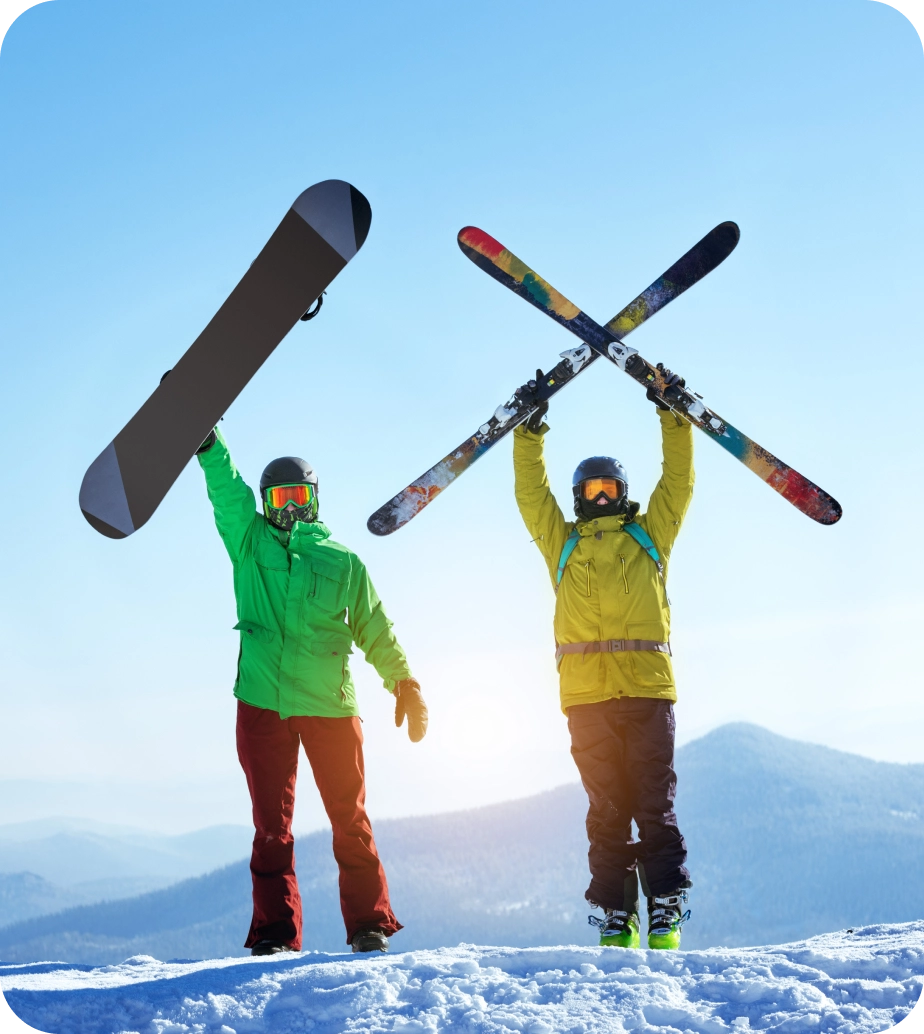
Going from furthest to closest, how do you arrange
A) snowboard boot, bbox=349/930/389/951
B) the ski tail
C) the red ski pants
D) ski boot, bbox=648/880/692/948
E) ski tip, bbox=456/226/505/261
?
ski tip, bbox=456/226/505/261 < the ski tail < the red ski pants < snowboard boot, bbox=349/930/389/951 < ski boot, bbox=648/880/692/948

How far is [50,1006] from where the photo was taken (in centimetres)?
371

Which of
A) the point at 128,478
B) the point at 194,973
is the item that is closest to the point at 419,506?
the point at 128,478

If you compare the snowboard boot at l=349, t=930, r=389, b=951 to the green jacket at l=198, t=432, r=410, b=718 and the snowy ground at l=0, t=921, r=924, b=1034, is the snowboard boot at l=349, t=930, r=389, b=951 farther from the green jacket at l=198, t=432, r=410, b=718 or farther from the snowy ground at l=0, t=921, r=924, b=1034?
the green jacket at l=198, t=432, r=410, b=718

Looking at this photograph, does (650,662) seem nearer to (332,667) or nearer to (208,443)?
(332,667)

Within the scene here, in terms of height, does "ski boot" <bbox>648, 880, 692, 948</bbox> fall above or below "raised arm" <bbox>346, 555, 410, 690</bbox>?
below

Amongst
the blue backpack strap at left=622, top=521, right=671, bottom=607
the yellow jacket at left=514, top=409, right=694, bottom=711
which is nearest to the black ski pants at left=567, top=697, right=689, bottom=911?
the yellow jacket at left=514, top=409, right=694, bottom=711

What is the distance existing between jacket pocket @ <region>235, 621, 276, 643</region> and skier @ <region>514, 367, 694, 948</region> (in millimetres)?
1524

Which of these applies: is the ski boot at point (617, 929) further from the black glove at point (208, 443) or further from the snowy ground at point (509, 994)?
the black glove at point (208, 443)

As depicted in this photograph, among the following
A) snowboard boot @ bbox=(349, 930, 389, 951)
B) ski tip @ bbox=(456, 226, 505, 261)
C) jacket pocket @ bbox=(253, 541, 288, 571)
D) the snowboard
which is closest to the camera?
snowboard boot @ bbox=(349, 930, 389, 951)

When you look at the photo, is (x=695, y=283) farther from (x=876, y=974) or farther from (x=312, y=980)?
(x=312, y=980)

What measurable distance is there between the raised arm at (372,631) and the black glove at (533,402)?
1.28 metres

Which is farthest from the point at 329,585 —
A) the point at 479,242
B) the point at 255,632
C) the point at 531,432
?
the point at 479,242

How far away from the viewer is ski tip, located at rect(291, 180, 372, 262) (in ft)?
18.9

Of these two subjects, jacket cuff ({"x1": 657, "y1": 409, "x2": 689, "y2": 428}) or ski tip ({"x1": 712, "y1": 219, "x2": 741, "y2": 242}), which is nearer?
jacket cuff ({"x1": 657, "y1": 409, "x2": 689, "y2": 428})
